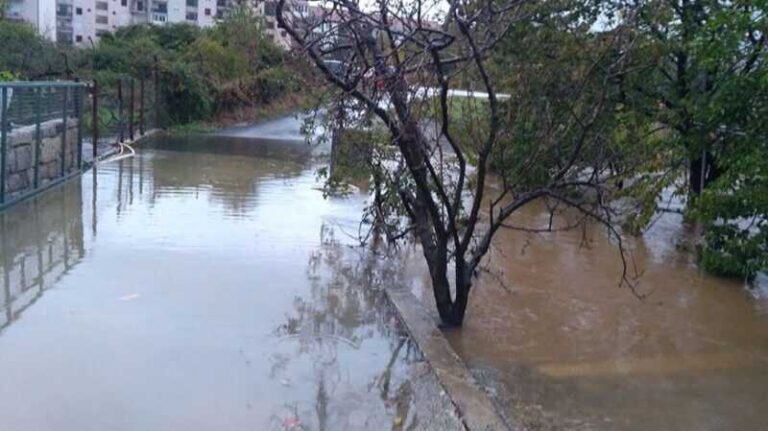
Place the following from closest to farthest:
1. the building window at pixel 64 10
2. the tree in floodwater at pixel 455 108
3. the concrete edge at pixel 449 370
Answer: the concrete edge at pixel 449 370
the tree in floodwater at pixel 455 108
the building window at pixel 64 10

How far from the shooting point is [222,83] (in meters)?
30.0

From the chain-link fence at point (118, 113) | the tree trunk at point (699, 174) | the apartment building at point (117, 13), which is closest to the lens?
the tree trunk at point (699, 174)

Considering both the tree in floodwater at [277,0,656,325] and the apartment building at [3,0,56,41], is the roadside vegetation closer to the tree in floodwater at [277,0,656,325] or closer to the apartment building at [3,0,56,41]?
the tree in floodwater at [277,0,656,325]

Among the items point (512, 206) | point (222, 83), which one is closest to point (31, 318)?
point (512, 206)

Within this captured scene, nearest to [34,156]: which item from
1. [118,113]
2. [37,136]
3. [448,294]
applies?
[37,136]

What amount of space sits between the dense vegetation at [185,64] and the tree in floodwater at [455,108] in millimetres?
14996

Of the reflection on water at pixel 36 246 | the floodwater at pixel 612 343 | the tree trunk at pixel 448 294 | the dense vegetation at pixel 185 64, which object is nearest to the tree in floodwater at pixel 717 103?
the floodwater at pixel 612 343

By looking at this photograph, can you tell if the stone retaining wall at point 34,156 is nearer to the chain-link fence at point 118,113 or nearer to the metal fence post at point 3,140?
the metal fence post at point 3,140

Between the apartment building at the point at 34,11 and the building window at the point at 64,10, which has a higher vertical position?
the building window at the point at 64,10

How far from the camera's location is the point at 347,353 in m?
6.18

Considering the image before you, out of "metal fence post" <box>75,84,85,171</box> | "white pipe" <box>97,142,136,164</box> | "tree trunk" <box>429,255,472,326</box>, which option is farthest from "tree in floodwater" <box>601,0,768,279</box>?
"white pipe" <box>97,142,136,164</box>

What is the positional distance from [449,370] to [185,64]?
2378cm

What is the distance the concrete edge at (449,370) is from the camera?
16.4ft

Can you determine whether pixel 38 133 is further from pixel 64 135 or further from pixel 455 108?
pixel 455 108
